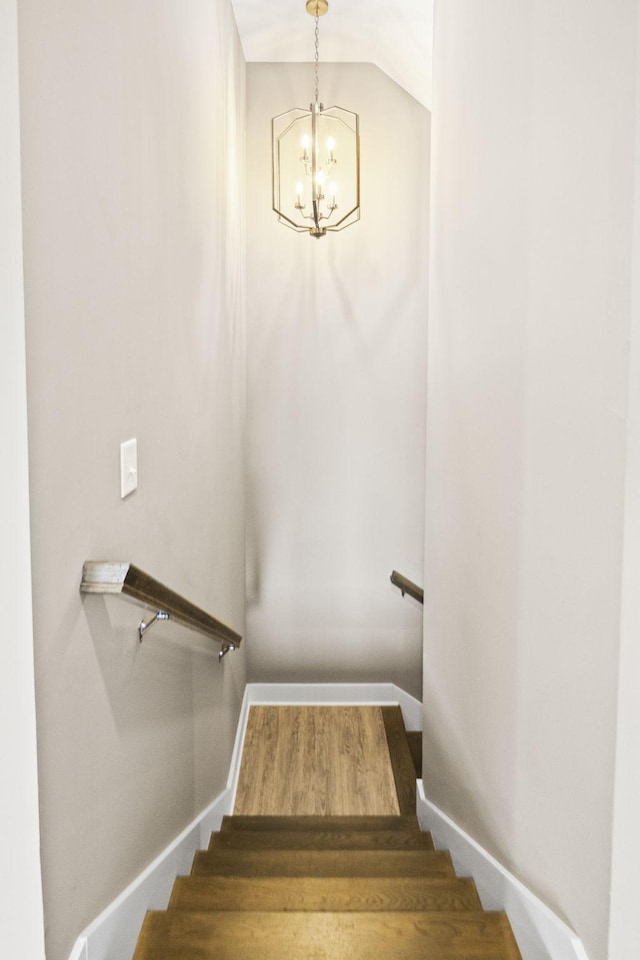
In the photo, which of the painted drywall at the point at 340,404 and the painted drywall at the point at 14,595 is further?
the painted drywall at the point at 340,404

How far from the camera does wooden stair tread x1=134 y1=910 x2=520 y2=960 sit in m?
1.73

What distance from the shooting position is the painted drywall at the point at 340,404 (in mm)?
4164

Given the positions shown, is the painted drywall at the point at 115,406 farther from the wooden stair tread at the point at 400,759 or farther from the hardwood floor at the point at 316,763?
the wooden stair tread at the point at 400,759

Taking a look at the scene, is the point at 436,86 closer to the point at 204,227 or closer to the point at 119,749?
the point at 204,227

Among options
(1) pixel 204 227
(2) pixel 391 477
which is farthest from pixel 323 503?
(1) pixel 204 227

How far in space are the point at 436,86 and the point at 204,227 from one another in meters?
0.94

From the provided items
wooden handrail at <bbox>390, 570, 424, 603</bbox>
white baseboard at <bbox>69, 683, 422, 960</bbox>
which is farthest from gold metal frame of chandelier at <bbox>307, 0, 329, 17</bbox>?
white baseboard at <bbox>69, 683, 422, 960</bbox>

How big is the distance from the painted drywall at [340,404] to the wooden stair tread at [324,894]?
7.62ft

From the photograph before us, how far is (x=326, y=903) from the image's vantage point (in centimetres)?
206

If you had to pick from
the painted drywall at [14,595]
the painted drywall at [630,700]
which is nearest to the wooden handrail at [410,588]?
the painted drywall at [630,700]

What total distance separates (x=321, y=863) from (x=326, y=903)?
0.42 meters

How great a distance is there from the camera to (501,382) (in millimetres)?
1923

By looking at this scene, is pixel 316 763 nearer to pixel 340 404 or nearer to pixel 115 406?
pixel 340 404

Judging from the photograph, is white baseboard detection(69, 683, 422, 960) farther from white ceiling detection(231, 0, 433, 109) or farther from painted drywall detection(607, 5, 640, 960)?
white ceiling detection(231, 0, 433, 109)
